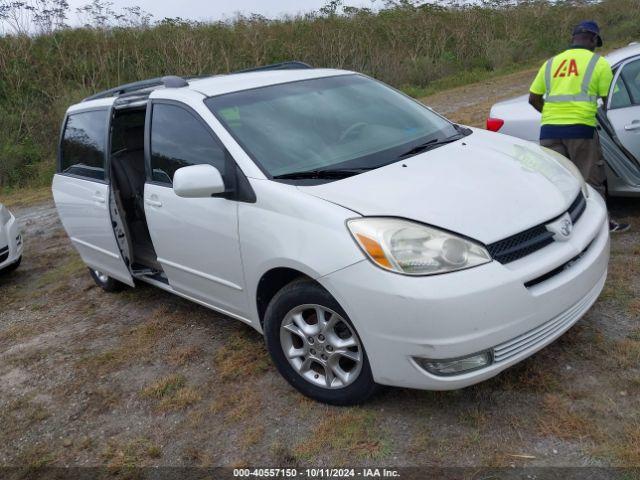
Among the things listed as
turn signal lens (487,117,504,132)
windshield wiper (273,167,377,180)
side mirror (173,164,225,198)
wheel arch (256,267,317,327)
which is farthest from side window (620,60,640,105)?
side mirror (173,164,225,198)

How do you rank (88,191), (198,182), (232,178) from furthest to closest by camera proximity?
(88,191) < (232,178) < (198,182)

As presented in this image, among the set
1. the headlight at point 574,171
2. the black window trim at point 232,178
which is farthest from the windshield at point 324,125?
the headlight at point 574,171

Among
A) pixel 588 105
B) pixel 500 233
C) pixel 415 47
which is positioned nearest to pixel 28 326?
pixel 500 233

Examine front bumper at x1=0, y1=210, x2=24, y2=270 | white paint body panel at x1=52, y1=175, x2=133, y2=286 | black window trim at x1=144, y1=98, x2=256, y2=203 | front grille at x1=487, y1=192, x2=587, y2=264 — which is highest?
black window trim at x1=144, y1=98, x2=256, y2=203

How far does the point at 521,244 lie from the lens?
2.85 metres

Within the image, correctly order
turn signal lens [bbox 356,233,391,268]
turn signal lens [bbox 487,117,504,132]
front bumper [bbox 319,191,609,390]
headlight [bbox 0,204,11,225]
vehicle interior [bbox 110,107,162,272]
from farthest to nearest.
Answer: headlight [bbox 0,204,11,225] < turn signal lens [bbox 487,117,504,132] < vehicle interior [bbox 110,107,162,272] < turn signal lens [bbox 356,233,391,268] < front bumper [bbox 319,191,609,390]

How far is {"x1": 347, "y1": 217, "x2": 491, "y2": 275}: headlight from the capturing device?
107 inches

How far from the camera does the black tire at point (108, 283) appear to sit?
18.5 ft

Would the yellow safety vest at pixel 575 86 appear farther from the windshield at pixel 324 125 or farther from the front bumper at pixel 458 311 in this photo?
the front bumper at pixel 458 311

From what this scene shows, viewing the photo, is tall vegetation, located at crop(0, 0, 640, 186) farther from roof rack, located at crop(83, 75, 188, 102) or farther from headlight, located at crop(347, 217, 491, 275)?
headlight, located at crop(347, 217, 491, 275)

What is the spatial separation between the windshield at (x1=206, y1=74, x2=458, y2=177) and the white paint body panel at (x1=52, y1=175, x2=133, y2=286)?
1.58 meters

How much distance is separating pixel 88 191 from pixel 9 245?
7.67 feet

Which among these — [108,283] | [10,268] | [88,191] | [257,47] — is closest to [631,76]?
[88,191]

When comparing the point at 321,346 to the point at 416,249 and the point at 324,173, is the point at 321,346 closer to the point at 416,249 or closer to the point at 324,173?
the point at 416,249
